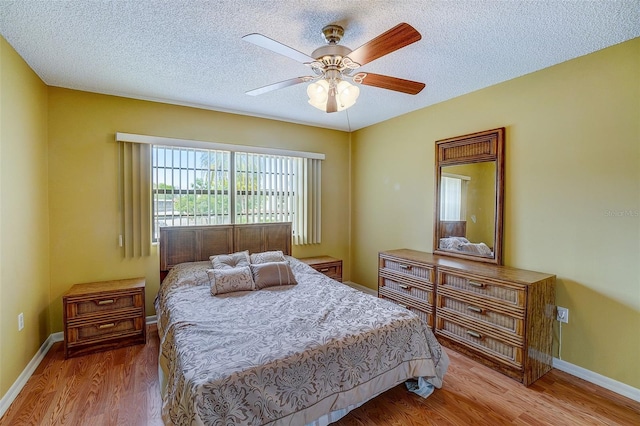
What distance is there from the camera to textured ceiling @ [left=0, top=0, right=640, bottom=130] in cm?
178

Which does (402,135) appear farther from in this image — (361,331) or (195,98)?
(361,331)

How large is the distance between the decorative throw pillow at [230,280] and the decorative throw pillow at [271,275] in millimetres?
69

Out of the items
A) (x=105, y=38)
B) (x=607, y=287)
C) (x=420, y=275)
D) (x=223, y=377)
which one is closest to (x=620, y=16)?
(x=607, y=287)

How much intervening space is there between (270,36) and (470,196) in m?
2.52

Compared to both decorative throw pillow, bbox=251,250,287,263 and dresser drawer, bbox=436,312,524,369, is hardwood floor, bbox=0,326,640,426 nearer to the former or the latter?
dresser drawer, bbox=436,312,524,369

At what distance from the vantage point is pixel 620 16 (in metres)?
1.85

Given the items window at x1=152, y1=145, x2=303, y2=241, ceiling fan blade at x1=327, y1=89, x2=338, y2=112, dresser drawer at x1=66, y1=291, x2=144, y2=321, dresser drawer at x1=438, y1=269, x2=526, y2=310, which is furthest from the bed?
ceiling fan blade at x1=327, y1=89, x2=338, y2=112

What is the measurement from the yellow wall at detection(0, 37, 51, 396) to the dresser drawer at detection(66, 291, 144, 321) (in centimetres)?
30

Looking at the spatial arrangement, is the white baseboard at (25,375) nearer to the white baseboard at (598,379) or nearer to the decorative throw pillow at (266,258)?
the decorative throw pillow at (266,258)

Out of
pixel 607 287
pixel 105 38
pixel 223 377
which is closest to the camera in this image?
pixel 223 377

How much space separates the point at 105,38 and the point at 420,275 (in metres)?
3.42

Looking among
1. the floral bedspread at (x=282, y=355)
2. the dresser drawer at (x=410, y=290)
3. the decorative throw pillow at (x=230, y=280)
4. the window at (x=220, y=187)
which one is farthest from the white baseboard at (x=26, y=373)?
the dresser drawer at (x=410, y=290)

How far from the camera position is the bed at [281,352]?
4.84 ft

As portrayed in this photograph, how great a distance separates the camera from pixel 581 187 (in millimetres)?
2406
